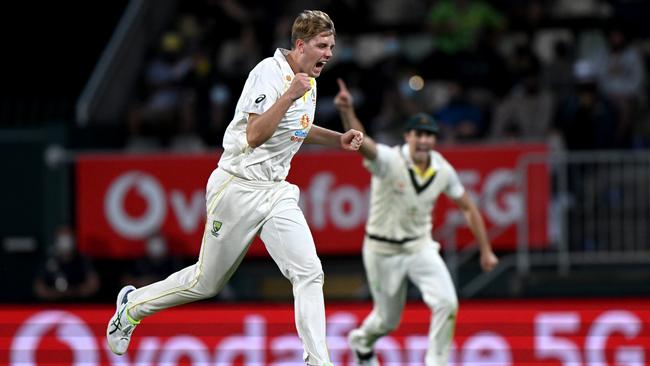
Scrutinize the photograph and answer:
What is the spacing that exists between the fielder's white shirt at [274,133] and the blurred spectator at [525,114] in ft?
27.5

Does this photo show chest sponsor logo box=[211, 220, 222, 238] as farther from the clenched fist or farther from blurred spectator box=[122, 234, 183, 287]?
blurred spectator box=[122, 234, 183, 287]

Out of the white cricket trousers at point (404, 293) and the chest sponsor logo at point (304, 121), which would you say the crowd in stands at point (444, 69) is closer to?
the white cricket trousers at point (404, 293)

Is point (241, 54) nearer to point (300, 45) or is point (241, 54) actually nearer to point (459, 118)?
point (459, 118)

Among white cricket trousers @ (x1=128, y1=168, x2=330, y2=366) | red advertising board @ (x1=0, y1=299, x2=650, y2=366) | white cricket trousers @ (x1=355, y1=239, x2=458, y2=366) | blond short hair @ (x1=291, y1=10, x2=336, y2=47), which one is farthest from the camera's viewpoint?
red advertising board @ (x1=0, y1=299, x2=650, y2=366)

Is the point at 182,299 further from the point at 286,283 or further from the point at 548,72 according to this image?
the point at 548,72

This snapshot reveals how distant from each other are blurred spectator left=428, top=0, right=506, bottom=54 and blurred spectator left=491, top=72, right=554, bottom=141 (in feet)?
4.31

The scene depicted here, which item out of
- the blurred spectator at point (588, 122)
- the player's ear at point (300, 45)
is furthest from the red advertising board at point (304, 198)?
the player's ear at point (300, 45)

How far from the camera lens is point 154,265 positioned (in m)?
16.9

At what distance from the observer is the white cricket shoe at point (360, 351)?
12164mm

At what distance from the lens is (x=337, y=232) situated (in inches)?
665

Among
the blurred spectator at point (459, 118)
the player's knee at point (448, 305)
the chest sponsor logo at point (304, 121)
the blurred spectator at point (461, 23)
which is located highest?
the blurred spectator at point (461, 23)

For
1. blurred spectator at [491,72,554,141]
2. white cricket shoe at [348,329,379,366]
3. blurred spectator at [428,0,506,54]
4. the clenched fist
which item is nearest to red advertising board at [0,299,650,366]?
white cricket shoe at [348,329,379,366]

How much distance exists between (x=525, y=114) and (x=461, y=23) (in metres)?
1.96

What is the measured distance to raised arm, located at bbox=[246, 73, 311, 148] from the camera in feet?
26.8
